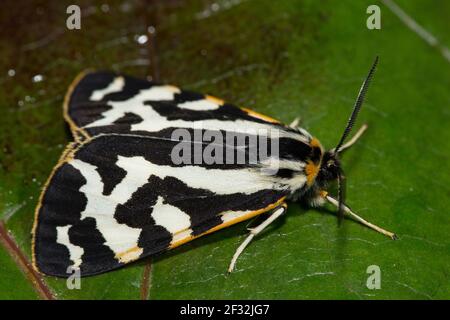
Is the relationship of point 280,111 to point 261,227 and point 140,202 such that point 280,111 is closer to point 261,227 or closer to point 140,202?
point 261,227

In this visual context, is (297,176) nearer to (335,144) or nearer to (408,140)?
(335,144)

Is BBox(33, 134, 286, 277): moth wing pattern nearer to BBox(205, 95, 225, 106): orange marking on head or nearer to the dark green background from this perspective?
the dark green background

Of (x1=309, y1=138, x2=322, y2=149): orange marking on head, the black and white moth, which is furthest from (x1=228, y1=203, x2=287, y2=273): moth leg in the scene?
(x1=309, y1=138, x2=322, y2=149): orange marking on head

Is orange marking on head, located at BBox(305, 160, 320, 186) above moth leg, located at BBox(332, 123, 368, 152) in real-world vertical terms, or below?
below

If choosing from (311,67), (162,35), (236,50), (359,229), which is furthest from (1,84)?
(359,229)

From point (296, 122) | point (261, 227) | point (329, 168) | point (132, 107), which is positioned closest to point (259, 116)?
point (296, 122)
